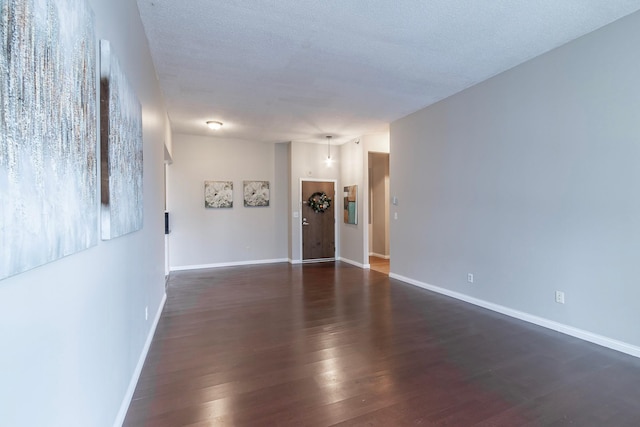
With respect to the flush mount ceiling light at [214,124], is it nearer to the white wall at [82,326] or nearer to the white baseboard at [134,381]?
the white wall at [82,326]

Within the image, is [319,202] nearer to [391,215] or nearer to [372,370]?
[391,215]

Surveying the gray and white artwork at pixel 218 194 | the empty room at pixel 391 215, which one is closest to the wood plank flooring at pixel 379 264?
the empty room at pixel 391 215

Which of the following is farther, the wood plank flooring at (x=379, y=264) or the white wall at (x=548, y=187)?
the wood plank flooring at (x=379, y=264)

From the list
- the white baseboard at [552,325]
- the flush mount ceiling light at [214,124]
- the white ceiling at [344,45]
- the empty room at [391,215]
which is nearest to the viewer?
the empty room at [391,215]

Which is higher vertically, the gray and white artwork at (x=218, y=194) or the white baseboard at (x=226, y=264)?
the gray and white artwork at (x=218, y=194)

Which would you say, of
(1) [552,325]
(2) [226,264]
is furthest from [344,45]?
(2) [226,264]

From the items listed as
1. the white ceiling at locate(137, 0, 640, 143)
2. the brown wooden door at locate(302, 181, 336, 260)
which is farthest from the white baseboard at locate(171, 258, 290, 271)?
the white ceiling at locate(137, 0, 640, 143)

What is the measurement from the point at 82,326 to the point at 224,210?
5.72 meters

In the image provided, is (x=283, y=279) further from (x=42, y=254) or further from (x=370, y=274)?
(x=42, y=254)

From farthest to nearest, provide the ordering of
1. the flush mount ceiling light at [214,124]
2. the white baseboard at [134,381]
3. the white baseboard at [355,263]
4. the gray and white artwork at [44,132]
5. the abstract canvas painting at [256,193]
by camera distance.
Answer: the abstract canvas painting at [256,193], the white baseboard at [355,263], the flush mount ceiling light at [214,124], the white baseboard at [134,381], the gray and white artwork at [44,132]

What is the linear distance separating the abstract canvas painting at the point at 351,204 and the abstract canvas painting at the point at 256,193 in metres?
1.93

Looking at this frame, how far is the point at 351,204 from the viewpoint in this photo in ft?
23.2

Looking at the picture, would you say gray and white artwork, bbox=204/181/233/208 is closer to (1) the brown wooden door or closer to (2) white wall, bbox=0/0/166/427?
(1) the brown wooden door

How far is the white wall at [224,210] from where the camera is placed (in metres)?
6.40
